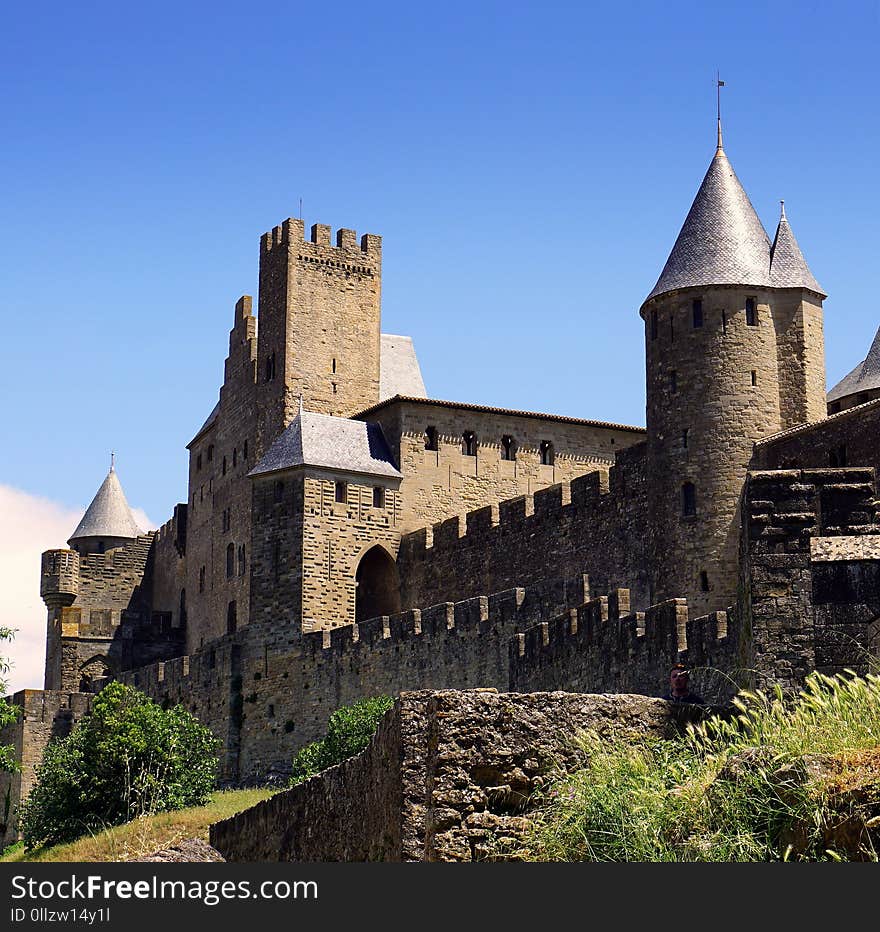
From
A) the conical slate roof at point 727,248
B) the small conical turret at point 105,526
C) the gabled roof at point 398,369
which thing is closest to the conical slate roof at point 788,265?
the conical slate roof at point 727,248

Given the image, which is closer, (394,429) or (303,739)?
(303,739)

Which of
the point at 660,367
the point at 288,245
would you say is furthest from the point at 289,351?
the point at 660,367

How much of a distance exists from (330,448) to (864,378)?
1478cm

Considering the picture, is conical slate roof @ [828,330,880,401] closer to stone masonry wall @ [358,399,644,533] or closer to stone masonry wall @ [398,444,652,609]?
stone masonry wall @ [398,444,652,609]

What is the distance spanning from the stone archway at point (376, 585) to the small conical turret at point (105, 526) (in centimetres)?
2386

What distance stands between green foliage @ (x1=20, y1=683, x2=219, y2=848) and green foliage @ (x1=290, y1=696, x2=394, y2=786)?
1.95 metres

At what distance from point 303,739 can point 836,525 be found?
112 feet

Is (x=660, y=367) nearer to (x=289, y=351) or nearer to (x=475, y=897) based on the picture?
(x=289, y=351)

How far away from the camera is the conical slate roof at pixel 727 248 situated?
37.6 metres

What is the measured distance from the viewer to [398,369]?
193 ft

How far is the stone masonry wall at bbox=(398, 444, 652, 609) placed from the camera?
39.4 meters

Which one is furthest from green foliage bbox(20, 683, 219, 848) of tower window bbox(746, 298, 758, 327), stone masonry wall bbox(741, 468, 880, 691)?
stone masonry wall bbox(741, 468, 880, 691)

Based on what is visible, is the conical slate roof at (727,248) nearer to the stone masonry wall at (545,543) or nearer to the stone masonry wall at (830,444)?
the stone masonry wall at (830,444)

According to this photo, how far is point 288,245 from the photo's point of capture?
55812mm
